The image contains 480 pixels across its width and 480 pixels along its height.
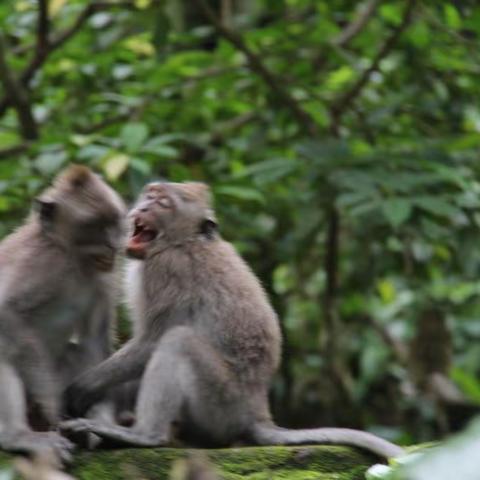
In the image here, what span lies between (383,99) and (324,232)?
3.13ft

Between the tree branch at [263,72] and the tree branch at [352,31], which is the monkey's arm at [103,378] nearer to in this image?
the tree branch at [263,72]

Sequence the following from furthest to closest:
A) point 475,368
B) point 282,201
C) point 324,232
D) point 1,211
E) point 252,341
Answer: point 475,368 → point 324,232 → point 282,201 → point 1,211 → point 252,341

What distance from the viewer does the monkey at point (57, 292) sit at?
4.04 meters

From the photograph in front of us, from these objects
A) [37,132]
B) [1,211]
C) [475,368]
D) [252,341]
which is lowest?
[475,368]

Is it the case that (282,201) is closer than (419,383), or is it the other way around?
(282,201)

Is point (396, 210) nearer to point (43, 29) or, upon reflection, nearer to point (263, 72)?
point (263, 72)

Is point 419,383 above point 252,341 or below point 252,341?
below

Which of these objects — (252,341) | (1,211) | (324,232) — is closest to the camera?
(252,341)

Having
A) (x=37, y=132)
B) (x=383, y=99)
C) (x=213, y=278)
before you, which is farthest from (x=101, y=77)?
(x=213, y=278)

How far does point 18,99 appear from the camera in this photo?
682 cm

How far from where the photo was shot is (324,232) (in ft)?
25.8

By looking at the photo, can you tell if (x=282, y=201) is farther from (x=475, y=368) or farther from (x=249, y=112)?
(x=475, y=368)

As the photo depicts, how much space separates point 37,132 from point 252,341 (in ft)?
10.1

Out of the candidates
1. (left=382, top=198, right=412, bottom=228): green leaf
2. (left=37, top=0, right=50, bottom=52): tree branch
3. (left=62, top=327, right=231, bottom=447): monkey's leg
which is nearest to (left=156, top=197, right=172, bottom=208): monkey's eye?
(left=62, top=327, right=231, bottom=447): monkey's leg
